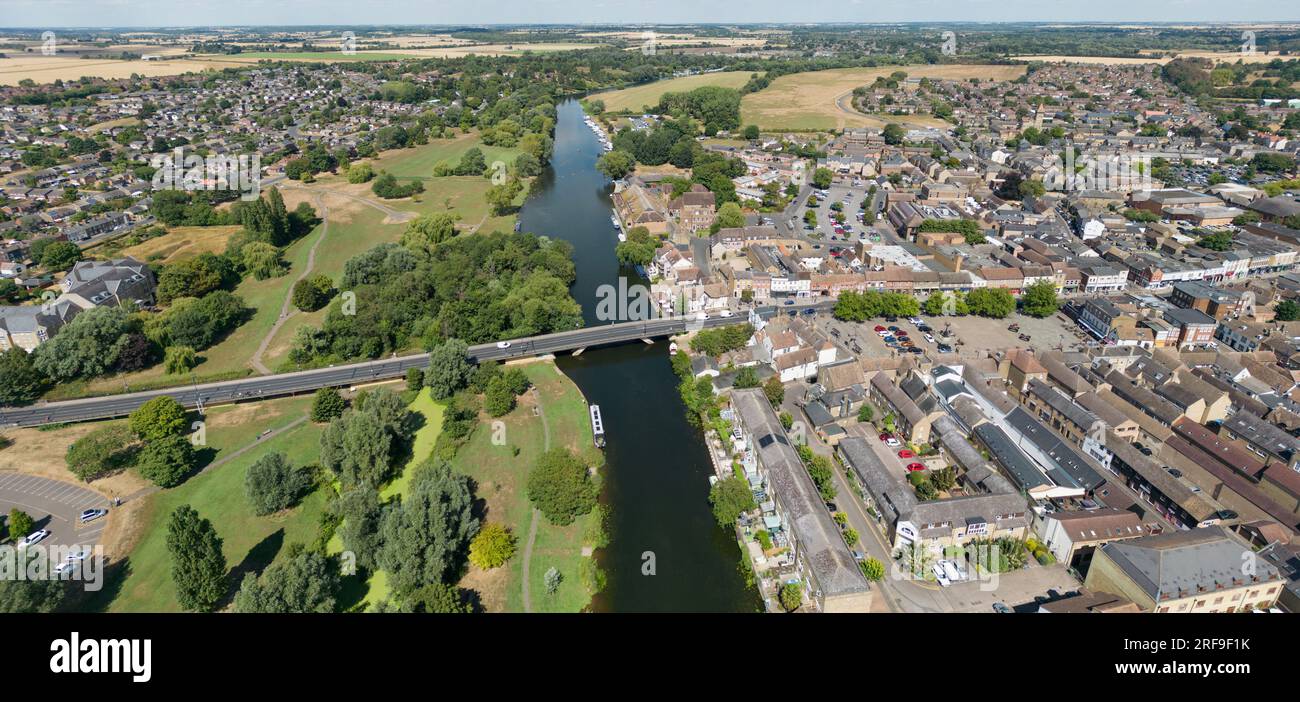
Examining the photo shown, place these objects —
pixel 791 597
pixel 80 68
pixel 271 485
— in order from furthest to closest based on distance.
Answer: pixel 80 68, pixel 271 485, pixel 791 597

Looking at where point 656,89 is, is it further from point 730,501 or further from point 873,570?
point 873,570

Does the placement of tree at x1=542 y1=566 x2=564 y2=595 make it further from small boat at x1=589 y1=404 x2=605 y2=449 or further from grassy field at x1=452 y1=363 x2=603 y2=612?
small boat at x1=589 y1=404 x2=605 y2=449

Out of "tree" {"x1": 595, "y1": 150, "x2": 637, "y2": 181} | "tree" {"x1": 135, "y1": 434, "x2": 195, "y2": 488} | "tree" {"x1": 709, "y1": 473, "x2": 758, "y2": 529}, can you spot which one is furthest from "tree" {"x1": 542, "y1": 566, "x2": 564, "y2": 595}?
"tree" {"x1": 595, "y1": 150, "x2": 637, "y2": 181}

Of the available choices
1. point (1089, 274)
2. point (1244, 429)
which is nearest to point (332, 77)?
point (1089, 274)

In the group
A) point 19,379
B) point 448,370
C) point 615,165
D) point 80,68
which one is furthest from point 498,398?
point 80,68

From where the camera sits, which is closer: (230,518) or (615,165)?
(230,518)

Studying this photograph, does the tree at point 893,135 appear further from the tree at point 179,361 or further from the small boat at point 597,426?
the tree at point 179,361
